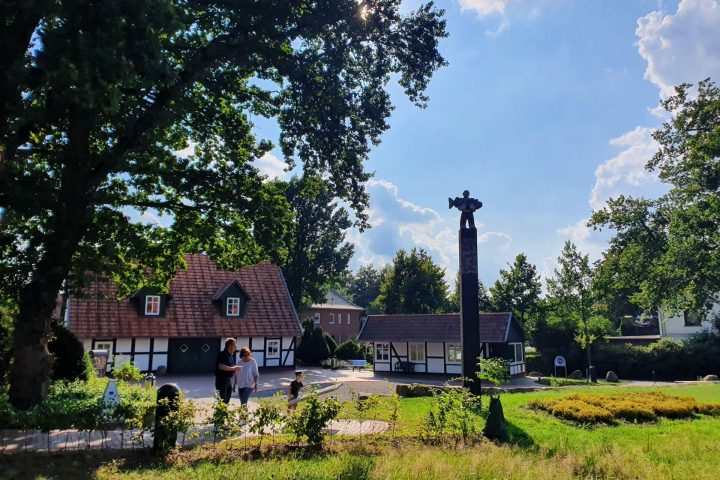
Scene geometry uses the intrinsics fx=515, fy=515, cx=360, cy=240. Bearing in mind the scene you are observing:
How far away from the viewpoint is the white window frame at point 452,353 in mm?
34875

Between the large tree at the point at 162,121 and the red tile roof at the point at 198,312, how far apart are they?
42.3 feet

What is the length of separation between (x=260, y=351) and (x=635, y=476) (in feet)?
92.0

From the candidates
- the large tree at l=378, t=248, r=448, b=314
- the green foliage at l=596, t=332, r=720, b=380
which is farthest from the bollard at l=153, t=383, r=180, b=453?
the large tree at l=378, t=248, r=448, b=314

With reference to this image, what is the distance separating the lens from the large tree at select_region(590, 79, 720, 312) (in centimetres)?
2550

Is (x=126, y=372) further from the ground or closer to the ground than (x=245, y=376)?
closer to the ground

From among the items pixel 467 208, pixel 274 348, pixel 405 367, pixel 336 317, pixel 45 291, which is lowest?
pixel 405 367

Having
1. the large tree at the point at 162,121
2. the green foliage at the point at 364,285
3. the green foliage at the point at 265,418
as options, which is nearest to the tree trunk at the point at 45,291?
the large tree at the point at 162,121

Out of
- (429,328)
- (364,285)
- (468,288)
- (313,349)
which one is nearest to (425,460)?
(468,288)

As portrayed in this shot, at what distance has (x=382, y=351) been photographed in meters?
37.7

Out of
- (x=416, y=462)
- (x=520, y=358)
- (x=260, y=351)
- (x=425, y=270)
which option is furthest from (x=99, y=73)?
(x=425, y=270)

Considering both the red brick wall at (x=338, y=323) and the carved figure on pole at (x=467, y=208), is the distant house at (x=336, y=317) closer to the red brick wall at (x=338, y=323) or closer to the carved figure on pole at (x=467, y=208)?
the red brick wall at (x=338, y=323)

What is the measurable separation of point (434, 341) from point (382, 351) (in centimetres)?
451

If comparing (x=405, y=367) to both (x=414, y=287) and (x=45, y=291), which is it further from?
(x=45, y=291)

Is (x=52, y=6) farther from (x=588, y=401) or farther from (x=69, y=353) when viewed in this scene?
(x=588, y=401)
